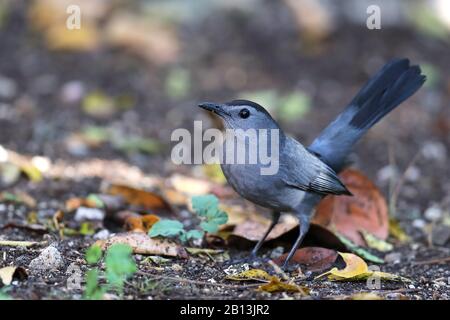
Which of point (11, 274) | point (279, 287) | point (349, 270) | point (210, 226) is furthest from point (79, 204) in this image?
point (349, 270)

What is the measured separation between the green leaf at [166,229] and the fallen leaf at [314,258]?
84 cm

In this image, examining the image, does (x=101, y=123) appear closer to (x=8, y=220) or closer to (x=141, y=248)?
(x=8, y=220)

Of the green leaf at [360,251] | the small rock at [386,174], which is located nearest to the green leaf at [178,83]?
the small rock at [386,174]

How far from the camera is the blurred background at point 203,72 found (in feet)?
25.0

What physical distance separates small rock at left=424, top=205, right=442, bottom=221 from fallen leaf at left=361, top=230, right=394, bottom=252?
866mm

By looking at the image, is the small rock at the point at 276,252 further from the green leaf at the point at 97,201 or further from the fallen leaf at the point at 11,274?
the fallen leaf at the point at 11,274

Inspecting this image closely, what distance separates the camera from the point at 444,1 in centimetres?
1018

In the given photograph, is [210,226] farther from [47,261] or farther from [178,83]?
[178,83]

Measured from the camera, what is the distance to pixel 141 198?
6.10 metres

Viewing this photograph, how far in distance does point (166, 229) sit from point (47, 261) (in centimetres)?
A: 83

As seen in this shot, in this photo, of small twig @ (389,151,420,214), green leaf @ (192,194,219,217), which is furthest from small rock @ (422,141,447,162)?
green leaf @ (192,194,219,217)

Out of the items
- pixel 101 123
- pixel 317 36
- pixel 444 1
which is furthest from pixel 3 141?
pixel 444 1
